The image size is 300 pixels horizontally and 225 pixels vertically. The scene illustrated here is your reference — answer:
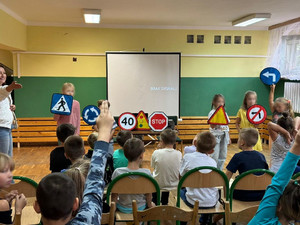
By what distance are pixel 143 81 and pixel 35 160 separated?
9.62 ft

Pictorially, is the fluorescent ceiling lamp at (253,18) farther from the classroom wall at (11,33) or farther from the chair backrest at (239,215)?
the chair backrest at (239,215)

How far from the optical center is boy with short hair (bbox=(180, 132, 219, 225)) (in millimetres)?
2408

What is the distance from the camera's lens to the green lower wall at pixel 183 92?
696 cm

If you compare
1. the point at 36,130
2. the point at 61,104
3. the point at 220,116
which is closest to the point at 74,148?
the point at 61,104

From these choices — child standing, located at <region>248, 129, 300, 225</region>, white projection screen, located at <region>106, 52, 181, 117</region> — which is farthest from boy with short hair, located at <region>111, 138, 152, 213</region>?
white projection screen, located at <region>106, 52, 181, 117</region>

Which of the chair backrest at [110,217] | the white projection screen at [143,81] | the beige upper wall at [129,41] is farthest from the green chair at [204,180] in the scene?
the beige upper wall at [129,41]

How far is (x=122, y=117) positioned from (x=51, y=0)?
7.39ft

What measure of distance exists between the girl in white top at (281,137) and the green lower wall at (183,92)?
432cm

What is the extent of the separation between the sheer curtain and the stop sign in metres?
3.62

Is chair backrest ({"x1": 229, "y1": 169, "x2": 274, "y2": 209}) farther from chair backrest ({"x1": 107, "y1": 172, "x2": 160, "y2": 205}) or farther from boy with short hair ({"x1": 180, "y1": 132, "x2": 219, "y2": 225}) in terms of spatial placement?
chair backrest ({"x1": 107, "y1": 172, "x2": 160, "y2": 205})

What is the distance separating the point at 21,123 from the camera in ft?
22.7

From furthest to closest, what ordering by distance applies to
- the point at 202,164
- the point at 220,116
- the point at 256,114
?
the point at 220,116, the point at 256,114, the point at 202,164

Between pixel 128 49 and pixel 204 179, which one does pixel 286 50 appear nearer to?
pixel 128 49

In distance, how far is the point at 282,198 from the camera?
47.6 inches
